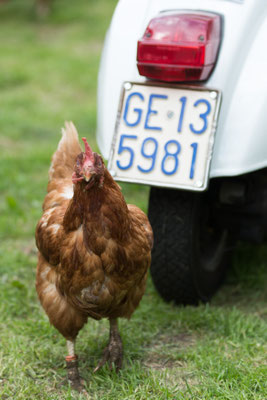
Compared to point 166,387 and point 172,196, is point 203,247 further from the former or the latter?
point 166,387

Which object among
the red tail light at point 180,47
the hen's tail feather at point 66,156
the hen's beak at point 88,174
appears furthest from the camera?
the hen's tail feather at point 66,156

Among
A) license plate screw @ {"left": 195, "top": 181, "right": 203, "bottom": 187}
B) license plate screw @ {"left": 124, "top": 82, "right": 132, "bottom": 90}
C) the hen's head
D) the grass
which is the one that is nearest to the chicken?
the hen's head

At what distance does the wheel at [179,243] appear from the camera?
270 centimetres

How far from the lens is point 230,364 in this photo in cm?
249

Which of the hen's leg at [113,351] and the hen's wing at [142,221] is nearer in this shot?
the hen's wing at [142,221]

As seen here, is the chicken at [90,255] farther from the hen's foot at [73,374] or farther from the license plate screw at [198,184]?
the license plate screw at [198,184]

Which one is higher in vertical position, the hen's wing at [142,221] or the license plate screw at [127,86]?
the license plate screw at [127,86]

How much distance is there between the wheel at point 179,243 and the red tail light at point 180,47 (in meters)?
0.57

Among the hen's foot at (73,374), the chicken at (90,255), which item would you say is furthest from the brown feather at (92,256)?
the hen's foot at (73,374)

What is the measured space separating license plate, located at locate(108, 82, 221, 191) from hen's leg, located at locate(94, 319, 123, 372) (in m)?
0.74

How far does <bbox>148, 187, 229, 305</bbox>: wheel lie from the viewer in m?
2.70

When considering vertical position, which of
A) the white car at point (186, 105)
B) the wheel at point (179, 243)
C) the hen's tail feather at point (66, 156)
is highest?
the white car at point (186, 105)

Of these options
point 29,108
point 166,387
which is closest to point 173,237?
point 166,387

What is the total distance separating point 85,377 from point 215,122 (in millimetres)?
1283
